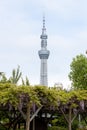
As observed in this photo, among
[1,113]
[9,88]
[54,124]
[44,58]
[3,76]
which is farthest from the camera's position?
[44,58]

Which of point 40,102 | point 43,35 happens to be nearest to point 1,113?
point 40,102

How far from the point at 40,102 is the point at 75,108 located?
3.77 m

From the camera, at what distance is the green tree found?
4200 cm

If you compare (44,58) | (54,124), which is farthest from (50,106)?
(44,58)

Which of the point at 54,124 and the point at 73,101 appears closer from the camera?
the point at 73,101

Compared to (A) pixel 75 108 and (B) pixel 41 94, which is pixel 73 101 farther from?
(B) pixel 41 94

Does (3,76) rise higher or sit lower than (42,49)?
lower

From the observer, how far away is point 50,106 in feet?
69.8

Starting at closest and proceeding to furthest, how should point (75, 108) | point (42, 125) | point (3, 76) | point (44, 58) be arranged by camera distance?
point (75, 108) < point (42, 125) < point (3, 76) < point (44, 58)

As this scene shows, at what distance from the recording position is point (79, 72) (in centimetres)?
4297

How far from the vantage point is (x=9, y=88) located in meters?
18.9

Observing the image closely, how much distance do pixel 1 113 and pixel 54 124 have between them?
11.7 metres

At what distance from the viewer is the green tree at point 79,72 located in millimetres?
42000

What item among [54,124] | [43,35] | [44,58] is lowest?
[54,124]
